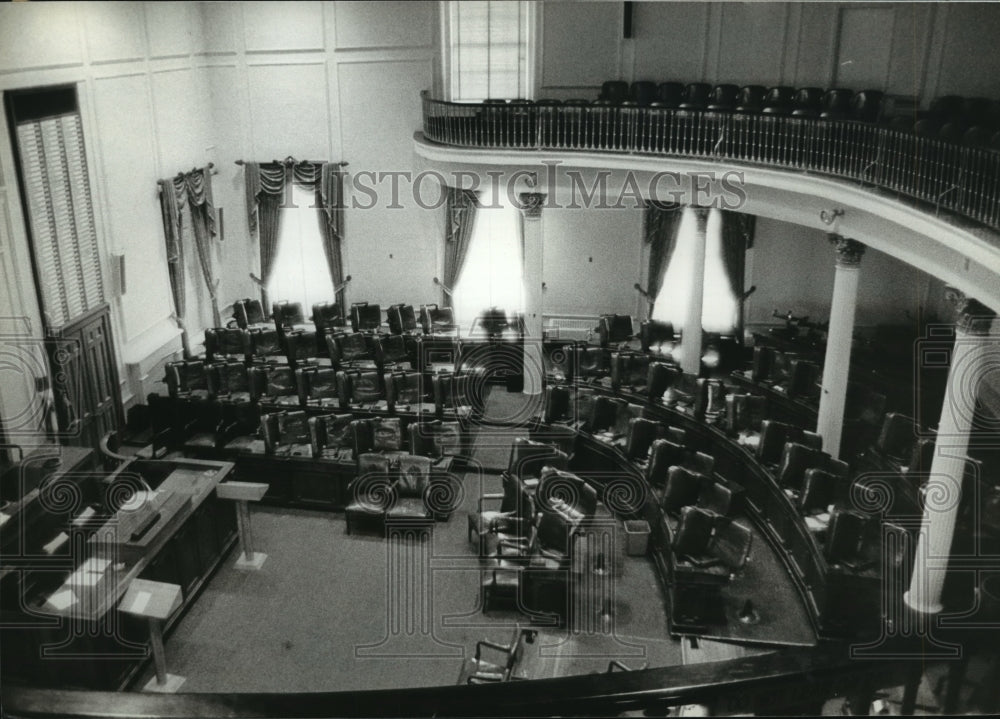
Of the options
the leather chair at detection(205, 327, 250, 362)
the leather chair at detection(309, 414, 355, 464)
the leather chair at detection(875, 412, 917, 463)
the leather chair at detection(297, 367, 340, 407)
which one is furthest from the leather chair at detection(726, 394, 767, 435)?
the leather chair at detection(205, 327, 250, 362)

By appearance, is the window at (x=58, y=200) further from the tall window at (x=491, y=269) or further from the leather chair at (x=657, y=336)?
the leather chair at (x=657, y=336)

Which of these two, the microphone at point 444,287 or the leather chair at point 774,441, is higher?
the microphone at point 444,287

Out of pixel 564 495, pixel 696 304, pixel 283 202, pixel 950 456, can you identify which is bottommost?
pixel 564 495

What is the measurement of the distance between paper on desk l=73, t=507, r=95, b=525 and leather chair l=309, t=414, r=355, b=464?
10.5ft

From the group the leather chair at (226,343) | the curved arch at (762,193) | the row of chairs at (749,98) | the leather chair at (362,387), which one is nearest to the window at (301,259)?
the curved arch at (762,193)

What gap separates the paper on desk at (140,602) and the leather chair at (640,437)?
20.4 ft

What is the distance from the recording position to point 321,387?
13.5 meters

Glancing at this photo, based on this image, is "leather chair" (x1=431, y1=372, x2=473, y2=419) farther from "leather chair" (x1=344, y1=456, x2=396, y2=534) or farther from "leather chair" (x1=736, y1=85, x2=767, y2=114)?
"leather chair" (x1=736, y1=85, x2=767, y2=114)

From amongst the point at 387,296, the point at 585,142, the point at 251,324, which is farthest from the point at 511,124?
the point at 251,324

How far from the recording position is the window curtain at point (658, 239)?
53.6 feet

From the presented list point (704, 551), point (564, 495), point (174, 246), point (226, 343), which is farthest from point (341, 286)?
point (704, 551)

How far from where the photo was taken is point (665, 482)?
415 inches

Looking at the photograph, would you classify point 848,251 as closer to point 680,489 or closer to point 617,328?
point 680,489

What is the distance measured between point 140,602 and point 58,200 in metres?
6.77
